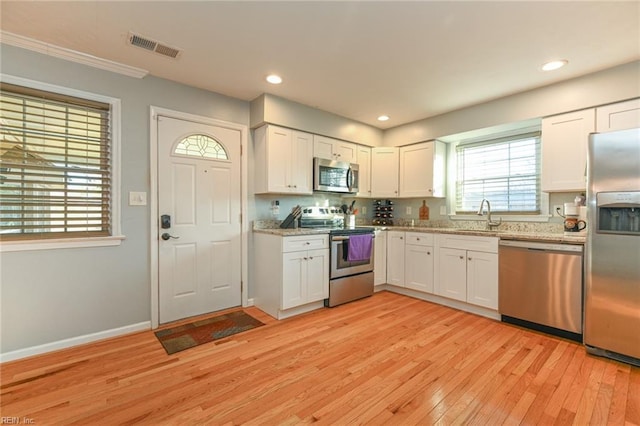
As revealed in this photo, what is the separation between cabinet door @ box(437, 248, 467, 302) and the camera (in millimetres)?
3311

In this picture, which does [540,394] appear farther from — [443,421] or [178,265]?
[178,265]

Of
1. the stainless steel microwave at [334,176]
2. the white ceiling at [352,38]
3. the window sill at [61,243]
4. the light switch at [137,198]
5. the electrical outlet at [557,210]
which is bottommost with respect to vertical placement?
the window sill at [61,243]

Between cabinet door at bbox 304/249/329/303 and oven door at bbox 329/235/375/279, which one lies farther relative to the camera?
oven door at bbox 329/235/375/279

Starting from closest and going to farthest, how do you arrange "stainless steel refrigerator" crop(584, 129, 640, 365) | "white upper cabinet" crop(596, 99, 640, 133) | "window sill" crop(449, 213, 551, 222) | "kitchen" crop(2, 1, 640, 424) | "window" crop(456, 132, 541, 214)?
"stainless steel refrigerator" crop(584, 129, 640, 365) < "kitchen" crop(2, 1, 640, 424) < "white upper cabinet" crop(596, 99, 640, 133) < "window sill" crop(449, 213, 551, 222) < "window" crop(456, 132, 541, 214)

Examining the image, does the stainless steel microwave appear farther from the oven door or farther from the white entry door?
the white entry door

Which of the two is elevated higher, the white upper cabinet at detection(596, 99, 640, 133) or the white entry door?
the white upper cabinet at detection(596, 99, 640, 133)

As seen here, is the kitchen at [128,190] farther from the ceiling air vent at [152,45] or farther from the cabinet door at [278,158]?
the ceiling air vent at [152,45]

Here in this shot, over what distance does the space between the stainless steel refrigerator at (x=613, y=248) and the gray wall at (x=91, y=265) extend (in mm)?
3783

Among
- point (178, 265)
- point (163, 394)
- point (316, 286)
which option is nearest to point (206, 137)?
point (178, 265)

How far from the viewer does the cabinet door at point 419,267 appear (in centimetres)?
364

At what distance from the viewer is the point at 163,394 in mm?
1823

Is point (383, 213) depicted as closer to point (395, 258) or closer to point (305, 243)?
point (395, 258)

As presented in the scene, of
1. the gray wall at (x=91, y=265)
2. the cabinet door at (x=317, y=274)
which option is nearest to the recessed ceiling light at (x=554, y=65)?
the cabinet door at (x=317, y=274)

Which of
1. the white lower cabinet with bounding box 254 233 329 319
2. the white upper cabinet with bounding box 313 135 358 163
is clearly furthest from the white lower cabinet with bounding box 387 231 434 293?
the white upper cabinet with bounding box 313 135 358 163
